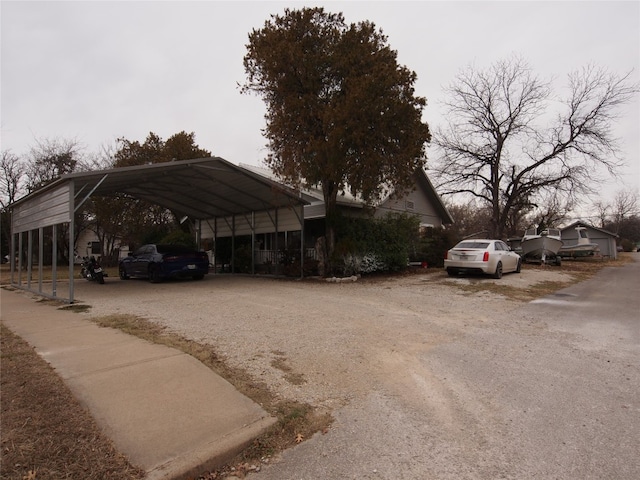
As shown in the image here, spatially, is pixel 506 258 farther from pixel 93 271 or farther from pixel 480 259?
pixel 93 271

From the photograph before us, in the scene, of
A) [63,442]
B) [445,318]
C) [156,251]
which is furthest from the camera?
[156,251]

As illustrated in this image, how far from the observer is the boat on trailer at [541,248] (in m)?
21.6

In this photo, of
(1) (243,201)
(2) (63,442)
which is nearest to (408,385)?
(2) (63,442)

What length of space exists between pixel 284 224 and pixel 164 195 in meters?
6.04

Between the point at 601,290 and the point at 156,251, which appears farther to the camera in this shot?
the point at 156,251

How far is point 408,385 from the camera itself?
4.24 metres

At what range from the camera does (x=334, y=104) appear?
13.3m

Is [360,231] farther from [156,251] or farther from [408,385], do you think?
[408,385]

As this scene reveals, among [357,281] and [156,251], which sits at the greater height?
[156,251]

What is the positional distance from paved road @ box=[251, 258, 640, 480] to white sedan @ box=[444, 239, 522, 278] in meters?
8.07

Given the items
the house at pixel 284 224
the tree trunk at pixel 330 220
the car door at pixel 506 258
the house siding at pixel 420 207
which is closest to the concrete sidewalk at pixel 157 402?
the tree trunk at pixel 330 220

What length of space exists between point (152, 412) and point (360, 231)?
1282cm

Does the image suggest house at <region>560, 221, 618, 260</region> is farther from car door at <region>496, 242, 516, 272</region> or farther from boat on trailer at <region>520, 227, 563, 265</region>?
car door at <region>496, 242, 516, 272</region>

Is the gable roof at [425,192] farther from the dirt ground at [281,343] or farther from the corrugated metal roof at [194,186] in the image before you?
the dirt ground at [281,343]
